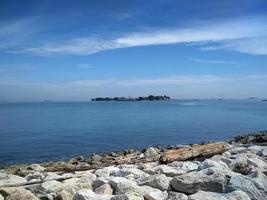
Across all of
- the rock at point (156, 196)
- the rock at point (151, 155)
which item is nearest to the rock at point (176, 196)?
the rock at point (156, 196)

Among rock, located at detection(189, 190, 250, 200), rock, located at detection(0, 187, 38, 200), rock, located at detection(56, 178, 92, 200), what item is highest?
rock, located at detection(189, 190, 250, 200)

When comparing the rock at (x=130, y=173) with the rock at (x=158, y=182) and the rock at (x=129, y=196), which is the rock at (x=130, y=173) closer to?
the rock at (x=158, y=182)

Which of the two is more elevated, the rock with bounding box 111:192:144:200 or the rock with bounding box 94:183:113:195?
the rock with bounding box 111:192:144:200

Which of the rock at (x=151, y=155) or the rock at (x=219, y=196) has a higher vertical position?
the rock at (x=219, y=196)

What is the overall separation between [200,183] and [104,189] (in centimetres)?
203

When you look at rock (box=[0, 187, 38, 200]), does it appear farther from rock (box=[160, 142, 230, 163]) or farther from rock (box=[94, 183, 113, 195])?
rock (box=[160, 142, 230, 163])

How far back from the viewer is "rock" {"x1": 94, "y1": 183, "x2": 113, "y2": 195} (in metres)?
8.87

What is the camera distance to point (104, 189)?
8.91 m

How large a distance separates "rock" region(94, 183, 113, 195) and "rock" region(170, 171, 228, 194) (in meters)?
1.34

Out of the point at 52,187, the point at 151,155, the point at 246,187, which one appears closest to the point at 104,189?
the point at 52,187

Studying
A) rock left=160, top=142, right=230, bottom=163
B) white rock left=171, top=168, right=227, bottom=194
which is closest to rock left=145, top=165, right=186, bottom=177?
white rock left=171, top=168, right=227, bottom=194

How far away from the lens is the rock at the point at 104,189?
8.87m

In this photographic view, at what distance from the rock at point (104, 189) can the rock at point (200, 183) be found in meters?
1.34

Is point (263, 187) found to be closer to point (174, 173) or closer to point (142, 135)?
point (174, 173)
